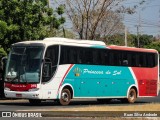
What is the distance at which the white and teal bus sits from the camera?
2462 centimetres

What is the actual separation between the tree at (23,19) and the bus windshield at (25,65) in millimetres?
7360

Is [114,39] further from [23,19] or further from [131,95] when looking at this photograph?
[131,95]

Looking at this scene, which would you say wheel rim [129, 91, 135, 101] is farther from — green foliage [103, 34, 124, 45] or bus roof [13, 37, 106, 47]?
green foliage [103, 34, 124, 45]

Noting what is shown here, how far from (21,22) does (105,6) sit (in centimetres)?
1013

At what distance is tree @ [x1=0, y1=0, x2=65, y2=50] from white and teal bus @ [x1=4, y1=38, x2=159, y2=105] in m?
7.34

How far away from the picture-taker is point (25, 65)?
2477 centimetres

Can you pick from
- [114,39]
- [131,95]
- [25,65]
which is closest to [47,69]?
[25,65]

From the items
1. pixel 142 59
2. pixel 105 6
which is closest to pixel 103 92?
pixel 142 59

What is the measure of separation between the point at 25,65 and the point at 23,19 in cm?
979

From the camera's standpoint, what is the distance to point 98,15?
42.2m

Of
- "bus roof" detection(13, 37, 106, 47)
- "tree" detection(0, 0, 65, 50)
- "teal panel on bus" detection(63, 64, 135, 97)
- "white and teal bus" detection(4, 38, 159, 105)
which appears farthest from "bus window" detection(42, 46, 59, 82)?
"tree" detection(0, 0, 65, 50)

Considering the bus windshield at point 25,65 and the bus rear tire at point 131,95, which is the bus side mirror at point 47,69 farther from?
the bus rear tire at point 131,95

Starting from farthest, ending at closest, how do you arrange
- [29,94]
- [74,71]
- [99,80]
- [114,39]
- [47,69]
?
[114,39] < [99,80] < [74,71] < [47,69] < [29,94]

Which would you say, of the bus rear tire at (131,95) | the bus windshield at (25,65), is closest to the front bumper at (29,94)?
the bus windshield at (25,65)
